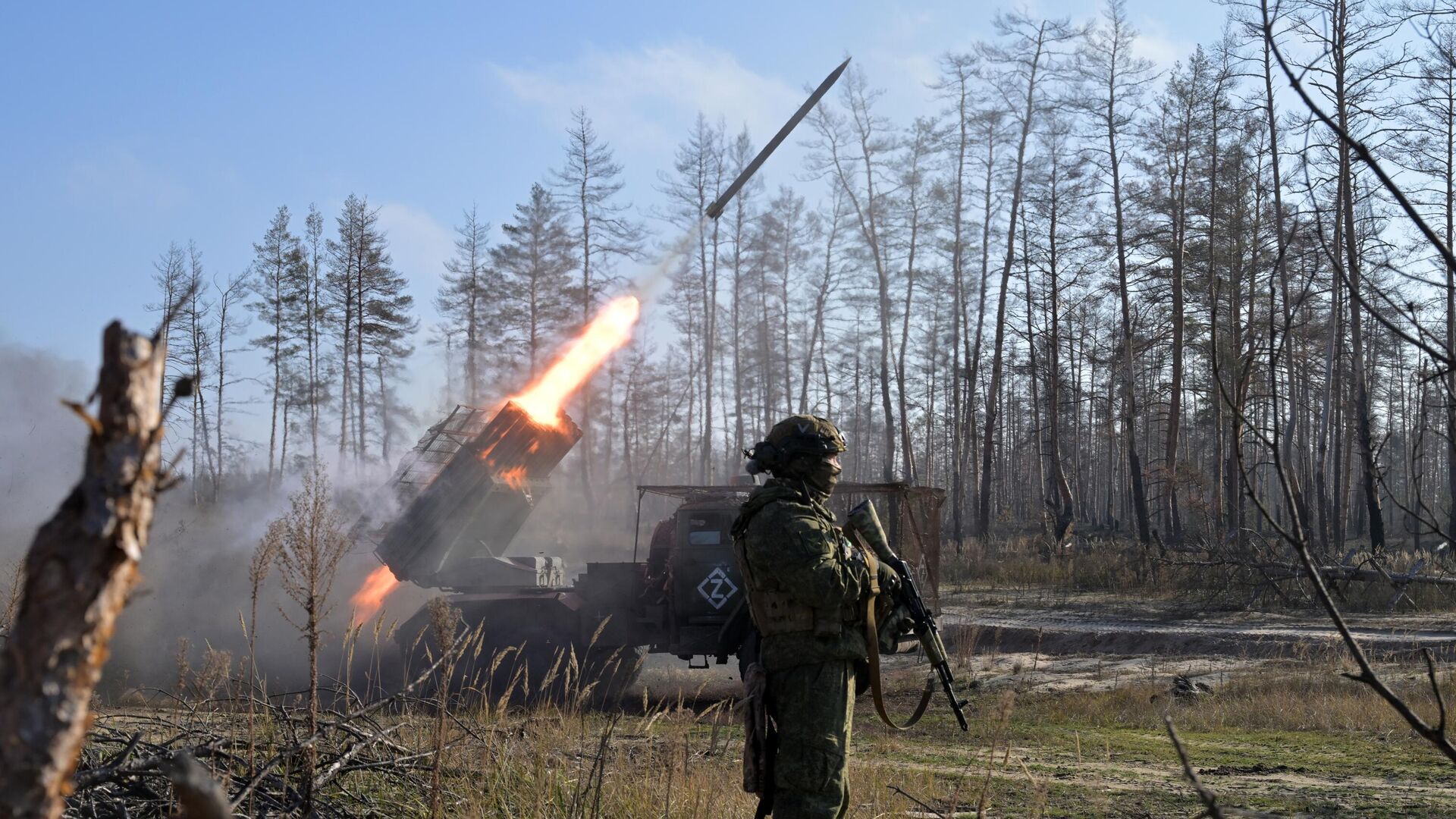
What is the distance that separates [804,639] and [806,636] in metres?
0.01

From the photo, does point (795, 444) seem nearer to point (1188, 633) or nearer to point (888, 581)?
point (888, 581)

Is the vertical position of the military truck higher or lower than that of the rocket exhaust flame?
lower

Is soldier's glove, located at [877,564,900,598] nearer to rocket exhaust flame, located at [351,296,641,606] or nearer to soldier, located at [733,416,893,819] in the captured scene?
soldier, located at [733,416,893,819]

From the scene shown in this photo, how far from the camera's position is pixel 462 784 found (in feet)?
15.2

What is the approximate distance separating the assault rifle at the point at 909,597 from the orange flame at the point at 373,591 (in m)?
11.2

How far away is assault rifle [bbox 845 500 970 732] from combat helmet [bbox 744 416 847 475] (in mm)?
300

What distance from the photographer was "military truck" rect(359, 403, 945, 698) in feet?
35.3

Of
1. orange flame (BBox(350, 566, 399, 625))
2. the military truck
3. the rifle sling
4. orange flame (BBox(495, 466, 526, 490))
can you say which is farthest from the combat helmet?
orange flame (BBox(350, 566, 399, 625))

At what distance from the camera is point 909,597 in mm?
4812

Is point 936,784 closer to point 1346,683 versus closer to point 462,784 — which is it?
point 462,784

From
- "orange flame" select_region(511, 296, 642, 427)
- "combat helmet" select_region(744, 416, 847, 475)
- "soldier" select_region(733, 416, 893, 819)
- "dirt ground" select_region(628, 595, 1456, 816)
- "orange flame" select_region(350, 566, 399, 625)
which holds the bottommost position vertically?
"dirt ground" select_region(628, 595, 1456, 816)

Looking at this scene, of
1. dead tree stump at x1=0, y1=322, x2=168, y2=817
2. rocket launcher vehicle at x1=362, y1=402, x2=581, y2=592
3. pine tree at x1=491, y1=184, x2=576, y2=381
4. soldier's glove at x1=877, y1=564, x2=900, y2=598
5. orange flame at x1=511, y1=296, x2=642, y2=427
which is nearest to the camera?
dead tree stump at x1=0, y1=322, x2=168, y2=817

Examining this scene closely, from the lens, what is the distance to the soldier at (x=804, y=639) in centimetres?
432

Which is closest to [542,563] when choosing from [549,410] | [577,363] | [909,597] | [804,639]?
[549,410]
